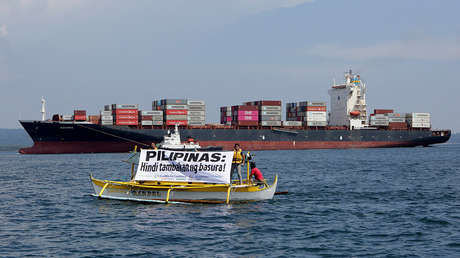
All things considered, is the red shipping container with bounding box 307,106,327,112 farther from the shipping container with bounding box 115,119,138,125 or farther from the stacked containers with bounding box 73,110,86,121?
the stacked containers with bounding box 73,110,86,121

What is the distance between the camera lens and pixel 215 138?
77.1m

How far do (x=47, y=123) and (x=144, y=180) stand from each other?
1823 inches

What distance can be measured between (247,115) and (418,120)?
120 feet

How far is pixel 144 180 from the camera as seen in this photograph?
25.1 metres

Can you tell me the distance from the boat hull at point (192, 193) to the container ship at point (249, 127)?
149ft

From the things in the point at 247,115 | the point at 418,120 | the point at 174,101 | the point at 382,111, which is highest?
the point at 174,101

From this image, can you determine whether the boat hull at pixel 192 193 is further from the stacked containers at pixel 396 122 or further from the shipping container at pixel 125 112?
the stacked containers at pixel 396 122

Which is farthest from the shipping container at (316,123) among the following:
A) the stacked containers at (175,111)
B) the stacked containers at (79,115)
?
the stacked containers at (79,115)

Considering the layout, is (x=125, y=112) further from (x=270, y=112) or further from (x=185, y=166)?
(x=185, y=166)

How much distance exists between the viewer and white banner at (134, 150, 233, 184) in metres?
24.4

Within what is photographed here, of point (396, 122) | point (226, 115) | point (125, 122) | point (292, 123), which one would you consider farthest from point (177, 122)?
point (396, 122)

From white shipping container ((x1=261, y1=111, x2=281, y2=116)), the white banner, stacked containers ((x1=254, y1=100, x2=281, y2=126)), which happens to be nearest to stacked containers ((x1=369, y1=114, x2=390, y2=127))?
stacked containers ((x1=254, y1=100, x2=281, y2=126))

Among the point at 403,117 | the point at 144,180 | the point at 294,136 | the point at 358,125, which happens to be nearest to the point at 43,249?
the point at 144,180

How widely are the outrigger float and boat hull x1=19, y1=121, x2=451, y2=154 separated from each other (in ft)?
149
